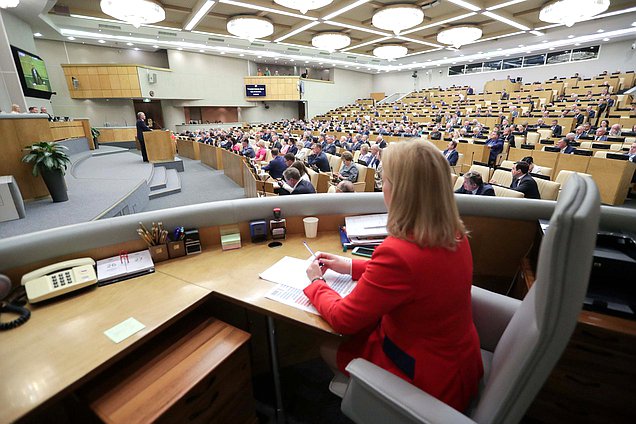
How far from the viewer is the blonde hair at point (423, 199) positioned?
0.89m

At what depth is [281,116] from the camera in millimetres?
21703

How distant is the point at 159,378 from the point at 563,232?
1295mm

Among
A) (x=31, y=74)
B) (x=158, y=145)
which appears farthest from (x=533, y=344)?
(x=31, y=74)

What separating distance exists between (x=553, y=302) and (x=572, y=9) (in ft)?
39.5

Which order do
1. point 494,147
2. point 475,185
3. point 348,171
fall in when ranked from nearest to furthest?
point 475,185, point 348,171, point 494,147

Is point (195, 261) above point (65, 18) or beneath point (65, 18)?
beneath

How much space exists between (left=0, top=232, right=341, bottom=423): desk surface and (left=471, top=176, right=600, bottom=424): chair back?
546 mm

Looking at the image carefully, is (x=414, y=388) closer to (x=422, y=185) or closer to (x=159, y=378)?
(x=422, y=185)

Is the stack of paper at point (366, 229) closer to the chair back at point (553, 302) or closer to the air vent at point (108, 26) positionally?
the chair back at point (553, 302)

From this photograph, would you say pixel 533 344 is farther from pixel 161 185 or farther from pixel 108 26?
pixel 108 26

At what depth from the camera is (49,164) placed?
3742 millimetres

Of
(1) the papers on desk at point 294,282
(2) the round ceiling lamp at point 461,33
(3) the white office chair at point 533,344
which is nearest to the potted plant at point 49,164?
(1) the papers on desk at point 294,282

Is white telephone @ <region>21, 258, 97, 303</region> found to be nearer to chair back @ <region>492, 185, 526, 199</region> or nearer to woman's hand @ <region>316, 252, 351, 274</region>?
woman's hand @ <region>316, 252, 351, 274</region>

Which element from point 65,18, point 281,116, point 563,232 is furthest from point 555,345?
point 281,116
